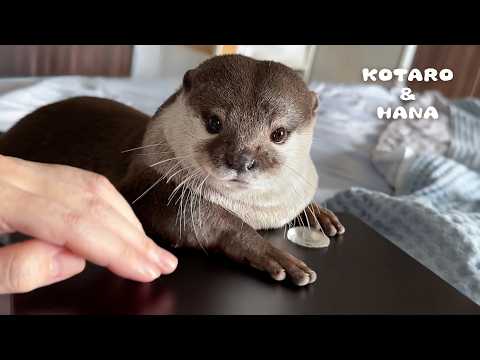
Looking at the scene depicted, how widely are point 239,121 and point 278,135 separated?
86 mm

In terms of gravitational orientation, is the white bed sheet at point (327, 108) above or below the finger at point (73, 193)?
below

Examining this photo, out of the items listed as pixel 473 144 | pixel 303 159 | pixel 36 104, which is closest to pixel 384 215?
pixel 303 159

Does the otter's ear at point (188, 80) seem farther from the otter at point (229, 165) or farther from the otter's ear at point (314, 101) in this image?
the otter's ear at point (314, 101)

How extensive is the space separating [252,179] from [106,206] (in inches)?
10.0

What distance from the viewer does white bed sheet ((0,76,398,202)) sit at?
7.14ft

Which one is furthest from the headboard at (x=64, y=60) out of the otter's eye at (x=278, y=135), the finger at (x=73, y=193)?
the finger at (x=73, y=193)

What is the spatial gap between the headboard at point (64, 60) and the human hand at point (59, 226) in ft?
10.8

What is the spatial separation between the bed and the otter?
1.02ft

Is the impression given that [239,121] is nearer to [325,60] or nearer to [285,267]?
[285,267]

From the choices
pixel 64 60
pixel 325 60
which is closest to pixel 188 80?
pixel 64 60

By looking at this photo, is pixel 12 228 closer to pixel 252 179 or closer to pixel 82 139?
pixel 252 179

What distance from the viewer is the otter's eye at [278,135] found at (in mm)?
857

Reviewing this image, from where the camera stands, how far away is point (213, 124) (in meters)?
0.84
